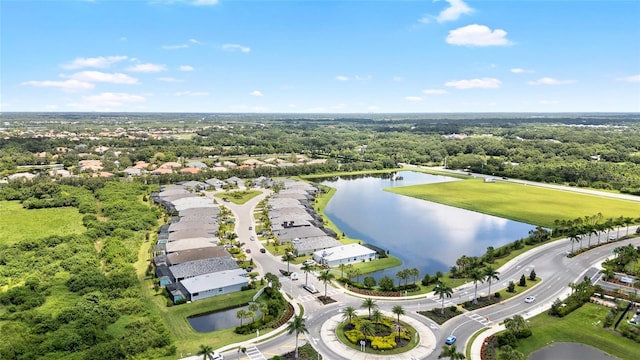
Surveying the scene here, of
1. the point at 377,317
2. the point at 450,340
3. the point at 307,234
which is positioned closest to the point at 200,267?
the point at 307,234

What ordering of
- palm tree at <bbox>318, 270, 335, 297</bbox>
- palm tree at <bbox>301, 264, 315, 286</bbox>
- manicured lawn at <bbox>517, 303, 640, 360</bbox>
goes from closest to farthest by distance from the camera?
manicured lawn at <bbox>517, 303, 640, 360</bbox>
palm tree at <bbox>318, 270, 335, 297</bbox>
palm tree at <bbox>301, 264, 315, 286</bbox>

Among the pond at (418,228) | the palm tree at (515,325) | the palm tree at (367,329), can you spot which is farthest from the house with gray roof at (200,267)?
the palm tree at (515,325)

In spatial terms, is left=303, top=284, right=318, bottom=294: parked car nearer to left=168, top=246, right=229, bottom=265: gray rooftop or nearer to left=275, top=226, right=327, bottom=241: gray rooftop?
left=168, top=246, right=229, bottom=265: gray rooftop

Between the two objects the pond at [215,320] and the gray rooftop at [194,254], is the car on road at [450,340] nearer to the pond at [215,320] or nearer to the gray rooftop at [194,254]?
the pond at [215,320]

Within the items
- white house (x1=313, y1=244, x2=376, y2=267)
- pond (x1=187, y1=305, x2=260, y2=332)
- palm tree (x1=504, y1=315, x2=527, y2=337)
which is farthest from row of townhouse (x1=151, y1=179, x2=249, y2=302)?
palm tree (x1=504, y1=315, x2=527, y2=337)

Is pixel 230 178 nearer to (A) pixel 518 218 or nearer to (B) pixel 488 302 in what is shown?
(A) pixel 518 218

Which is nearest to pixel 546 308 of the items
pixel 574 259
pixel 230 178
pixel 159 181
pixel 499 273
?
pixel 499 273
